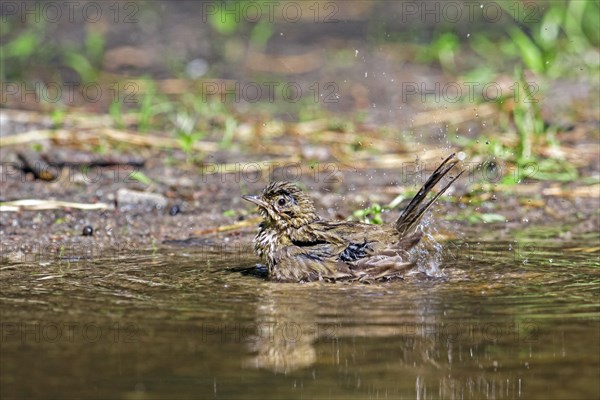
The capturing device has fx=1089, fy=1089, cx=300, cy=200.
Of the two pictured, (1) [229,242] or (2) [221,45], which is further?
(2) [221,45]

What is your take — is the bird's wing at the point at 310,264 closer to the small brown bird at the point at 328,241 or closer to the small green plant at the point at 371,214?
the small brown bird at the point at 328,241

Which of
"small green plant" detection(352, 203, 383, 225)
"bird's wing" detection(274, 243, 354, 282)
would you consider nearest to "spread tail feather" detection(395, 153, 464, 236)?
"bird's wing" detection(274, 243, 354, 282)

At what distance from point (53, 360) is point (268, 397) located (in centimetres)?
106

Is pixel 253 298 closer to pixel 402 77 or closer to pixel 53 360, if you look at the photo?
pixel 53 360

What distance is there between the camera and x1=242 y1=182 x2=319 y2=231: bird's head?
7.22 m

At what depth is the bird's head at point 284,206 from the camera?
722 centimetres

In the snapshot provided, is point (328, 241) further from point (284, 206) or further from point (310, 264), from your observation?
point (284, 206)

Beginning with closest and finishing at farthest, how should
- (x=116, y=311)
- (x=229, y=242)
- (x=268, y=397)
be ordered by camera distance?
(x=268, y=397) → (x=116, y=311) → (x=229, y=242)

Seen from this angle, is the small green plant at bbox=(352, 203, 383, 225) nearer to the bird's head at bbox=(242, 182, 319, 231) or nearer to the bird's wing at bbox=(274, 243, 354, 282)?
the bird's head at bbox=(242, 182, 319, 231)

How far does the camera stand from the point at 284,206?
7.23m

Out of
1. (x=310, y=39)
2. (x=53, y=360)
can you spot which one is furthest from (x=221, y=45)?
(x=53, y=360)

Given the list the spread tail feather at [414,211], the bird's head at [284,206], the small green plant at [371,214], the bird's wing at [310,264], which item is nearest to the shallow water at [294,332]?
the bird's wing at [310,264]

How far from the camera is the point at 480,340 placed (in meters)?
5.02

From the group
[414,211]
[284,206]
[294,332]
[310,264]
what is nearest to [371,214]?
[284,206]
